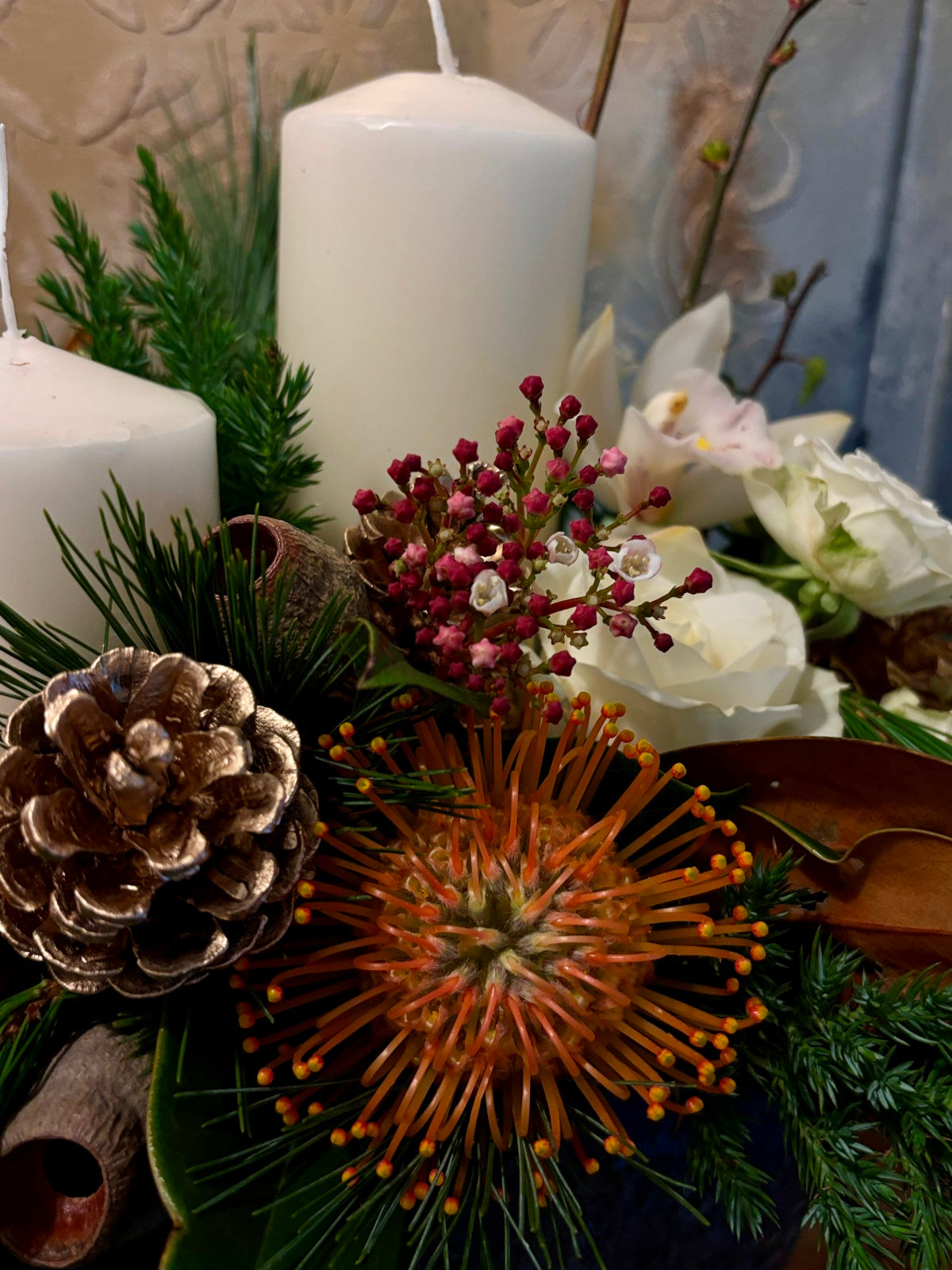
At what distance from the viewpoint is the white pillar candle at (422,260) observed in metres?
0.43

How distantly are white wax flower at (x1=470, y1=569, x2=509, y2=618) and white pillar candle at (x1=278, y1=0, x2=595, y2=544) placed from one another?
0.17 metres

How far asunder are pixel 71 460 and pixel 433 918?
0.20 metres

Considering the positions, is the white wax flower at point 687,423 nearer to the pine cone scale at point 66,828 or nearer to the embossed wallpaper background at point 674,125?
the embossed wallpaper background at point 674,125

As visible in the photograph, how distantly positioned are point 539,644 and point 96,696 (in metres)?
0.24

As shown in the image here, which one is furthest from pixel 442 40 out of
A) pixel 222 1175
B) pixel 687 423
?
pixel 222 1175

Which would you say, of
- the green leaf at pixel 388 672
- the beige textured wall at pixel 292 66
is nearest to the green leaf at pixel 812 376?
the beige textured wall at pixel 292 66

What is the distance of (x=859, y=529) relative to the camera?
478 mm

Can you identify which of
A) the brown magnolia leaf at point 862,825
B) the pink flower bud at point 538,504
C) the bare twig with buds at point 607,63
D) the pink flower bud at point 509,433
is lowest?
the brown magnolia leaf at point 862,825

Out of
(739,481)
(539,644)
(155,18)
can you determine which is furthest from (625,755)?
(155,18)

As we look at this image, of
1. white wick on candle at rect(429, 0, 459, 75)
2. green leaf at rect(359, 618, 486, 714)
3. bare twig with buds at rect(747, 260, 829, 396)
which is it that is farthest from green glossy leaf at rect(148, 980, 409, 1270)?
bare twig with buds at rect(747, 260, 829, 396)

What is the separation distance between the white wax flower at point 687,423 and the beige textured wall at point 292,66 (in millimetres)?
154

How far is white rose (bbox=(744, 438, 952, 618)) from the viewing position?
1.53ft

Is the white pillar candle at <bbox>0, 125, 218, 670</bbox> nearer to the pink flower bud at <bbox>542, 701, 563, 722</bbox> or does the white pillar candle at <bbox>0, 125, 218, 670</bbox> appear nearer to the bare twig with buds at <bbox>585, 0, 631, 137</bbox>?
the pink flower bud at <bbox>542, 701, 563, 722</bbox>

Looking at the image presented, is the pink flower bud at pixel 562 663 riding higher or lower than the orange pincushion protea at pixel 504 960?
higher
